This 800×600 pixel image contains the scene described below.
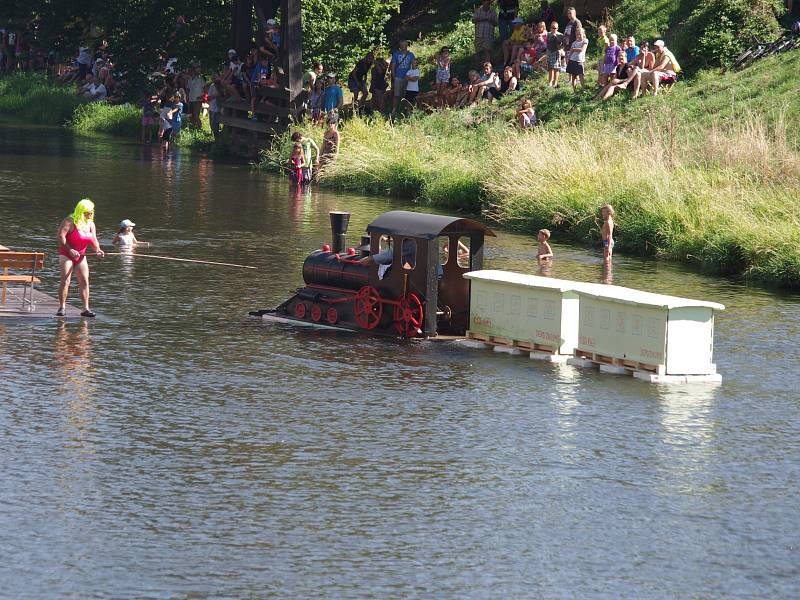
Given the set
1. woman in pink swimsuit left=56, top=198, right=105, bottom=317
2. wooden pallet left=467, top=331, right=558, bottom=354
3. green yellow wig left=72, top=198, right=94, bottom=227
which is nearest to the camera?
wooden pallet left=467, top=331, right=558, bottom=354

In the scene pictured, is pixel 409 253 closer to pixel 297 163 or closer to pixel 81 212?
pixel 81 212

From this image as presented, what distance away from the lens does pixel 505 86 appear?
1591 inches

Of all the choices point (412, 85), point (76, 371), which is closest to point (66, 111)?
point (412, 85)

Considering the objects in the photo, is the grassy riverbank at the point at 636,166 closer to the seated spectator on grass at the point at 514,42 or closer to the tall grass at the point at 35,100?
the seated spectator on grass at the point at 514,42

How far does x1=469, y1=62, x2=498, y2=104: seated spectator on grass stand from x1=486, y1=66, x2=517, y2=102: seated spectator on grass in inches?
4.3

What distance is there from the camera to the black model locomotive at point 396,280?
18.7 m

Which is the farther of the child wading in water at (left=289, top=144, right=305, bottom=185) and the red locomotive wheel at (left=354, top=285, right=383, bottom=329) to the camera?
the child wading in water at (left=289, top=144, right=305, bottom=185)

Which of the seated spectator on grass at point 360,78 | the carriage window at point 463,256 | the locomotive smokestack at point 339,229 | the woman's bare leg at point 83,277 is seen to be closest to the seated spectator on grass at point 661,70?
the seated spectator on grass at point 360,78

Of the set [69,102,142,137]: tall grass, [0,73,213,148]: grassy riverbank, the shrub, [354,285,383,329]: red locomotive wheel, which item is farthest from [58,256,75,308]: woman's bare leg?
[69,102,142,137]: tall grass

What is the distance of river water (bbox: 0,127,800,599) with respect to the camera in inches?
417

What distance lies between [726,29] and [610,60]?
384 centimetres

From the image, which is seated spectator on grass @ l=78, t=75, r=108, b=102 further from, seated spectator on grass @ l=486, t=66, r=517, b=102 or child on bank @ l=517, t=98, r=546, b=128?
child on bank @ l=517, t=98, r=546, b=128

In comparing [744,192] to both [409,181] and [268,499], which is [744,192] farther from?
[268,499]

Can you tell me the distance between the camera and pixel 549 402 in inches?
620
